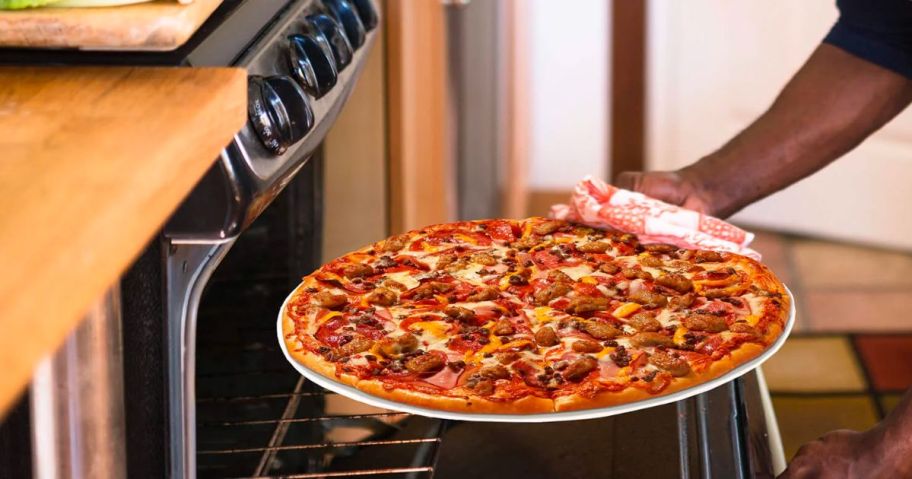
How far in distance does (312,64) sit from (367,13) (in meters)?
0.37

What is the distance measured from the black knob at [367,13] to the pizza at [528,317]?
28cm

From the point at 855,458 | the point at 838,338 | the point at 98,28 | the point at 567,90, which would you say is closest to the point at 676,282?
the point at 855,458

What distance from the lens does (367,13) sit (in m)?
1.44

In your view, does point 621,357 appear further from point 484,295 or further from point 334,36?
point 334,36

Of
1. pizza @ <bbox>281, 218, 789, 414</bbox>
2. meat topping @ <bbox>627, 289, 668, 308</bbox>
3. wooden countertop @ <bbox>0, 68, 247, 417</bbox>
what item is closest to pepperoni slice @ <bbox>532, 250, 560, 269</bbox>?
pizza @ <bbox>281, 218, 789, 414</bbox>

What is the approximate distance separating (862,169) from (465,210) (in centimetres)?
138

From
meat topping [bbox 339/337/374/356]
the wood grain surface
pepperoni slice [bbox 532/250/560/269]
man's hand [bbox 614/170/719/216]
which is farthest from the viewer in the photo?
the wood grain surface

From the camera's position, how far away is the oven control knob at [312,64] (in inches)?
41.5

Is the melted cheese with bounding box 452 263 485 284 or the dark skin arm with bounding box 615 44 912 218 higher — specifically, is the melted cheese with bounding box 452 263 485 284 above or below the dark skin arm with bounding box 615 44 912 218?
below

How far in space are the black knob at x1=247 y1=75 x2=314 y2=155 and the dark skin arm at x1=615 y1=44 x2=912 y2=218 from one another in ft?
1.73

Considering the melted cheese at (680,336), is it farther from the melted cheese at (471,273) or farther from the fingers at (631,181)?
the fingers at (631,181)

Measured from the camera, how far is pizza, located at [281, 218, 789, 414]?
975 mm

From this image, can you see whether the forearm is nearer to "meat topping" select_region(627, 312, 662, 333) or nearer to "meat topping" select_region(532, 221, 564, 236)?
"meat topping" select_region(532, 221, 564, 236)

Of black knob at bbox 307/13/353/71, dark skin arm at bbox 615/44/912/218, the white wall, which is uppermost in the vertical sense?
black knob at bbox 307/13/353/71
